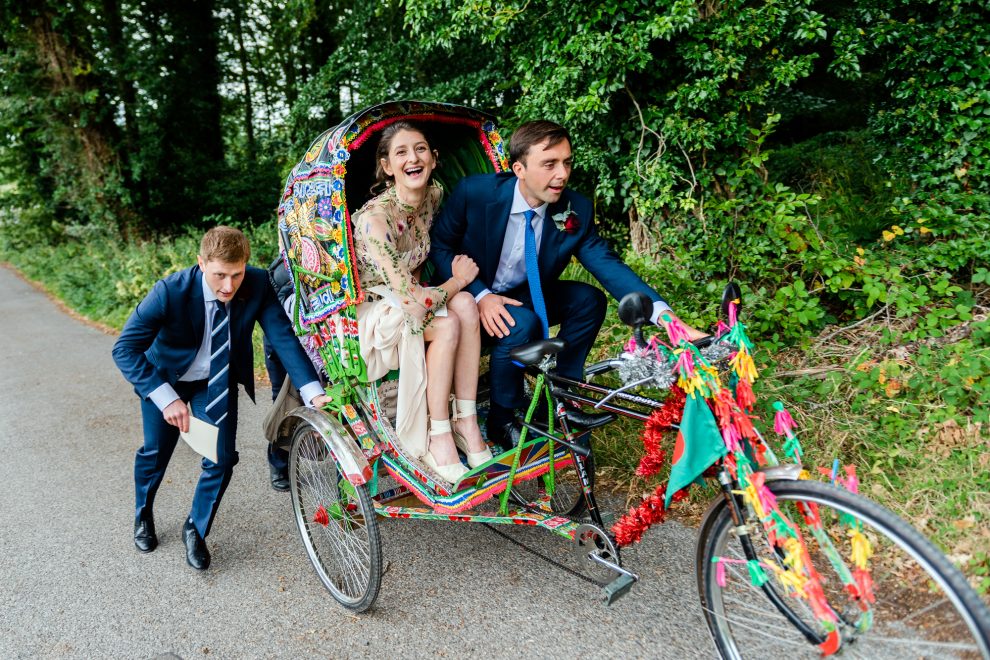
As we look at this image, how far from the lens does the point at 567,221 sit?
3.12 metres

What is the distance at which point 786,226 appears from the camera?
4477 millimetres

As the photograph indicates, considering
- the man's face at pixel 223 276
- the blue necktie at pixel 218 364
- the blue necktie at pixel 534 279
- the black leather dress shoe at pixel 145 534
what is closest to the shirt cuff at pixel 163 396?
the blue necktie at pixel 218 364

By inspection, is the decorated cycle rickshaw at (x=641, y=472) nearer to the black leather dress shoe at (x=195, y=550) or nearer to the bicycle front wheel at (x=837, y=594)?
the bicycle front wheel at (x=837, y=594)

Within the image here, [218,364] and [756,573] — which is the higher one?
[218,364]

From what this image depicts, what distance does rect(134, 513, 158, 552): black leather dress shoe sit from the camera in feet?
11.6

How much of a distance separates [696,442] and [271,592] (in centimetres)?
214

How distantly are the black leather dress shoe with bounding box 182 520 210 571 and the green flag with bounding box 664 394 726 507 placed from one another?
7.96ft

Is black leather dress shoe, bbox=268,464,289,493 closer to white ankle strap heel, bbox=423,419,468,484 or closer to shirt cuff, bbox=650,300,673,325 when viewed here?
white ankle strap heel, bbox=423,419,468,484

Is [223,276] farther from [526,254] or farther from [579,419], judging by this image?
[579,419]

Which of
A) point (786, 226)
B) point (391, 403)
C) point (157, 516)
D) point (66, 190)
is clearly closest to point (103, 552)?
point (157, 516)

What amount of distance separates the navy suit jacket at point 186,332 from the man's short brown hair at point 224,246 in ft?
0.72

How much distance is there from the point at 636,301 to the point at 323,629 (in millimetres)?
1926

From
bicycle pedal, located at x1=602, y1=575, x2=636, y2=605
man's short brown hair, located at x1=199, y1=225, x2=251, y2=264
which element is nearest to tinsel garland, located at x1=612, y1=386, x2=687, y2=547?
bicycle pedal, located at x1=602, y1=575, x2=636, y2=605

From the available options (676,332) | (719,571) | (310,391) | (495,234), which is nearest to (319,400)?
(310,391)
